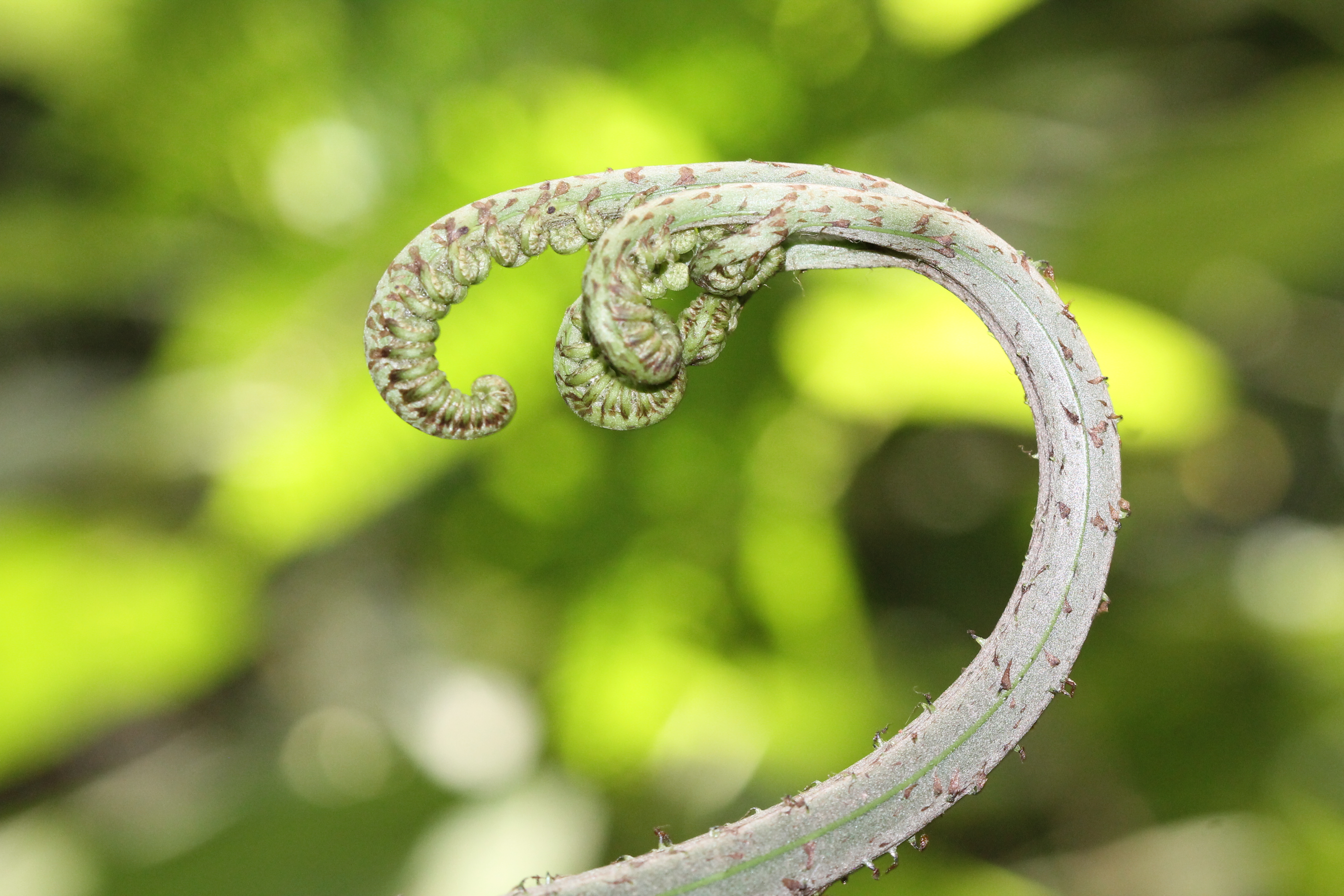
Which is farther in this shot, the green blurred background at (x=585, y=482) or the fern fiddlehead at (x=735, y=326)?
the green blurred background at (x=585, y=482)

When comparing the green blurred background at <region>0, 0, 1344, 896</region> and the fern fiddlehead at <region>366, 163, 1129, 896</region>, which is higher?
the green blurred background at <region>0, 0, 1344, 896</region>

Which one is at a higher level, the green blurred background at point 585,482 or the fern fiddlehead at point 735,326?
the green blurred background at point 585,482

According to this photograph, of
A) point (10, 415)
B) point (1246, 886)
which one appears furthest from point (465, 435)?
point (10, 415)

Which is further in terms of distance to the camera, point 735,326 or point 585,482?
point 585,482

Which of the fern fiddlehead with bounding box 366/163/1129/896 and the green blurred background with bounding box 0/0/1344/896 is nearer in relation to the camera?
the fern fiddlehead with bounding box 366/163/1129/896

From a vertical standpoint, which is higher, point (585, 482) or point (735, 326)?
point (585, 482)
